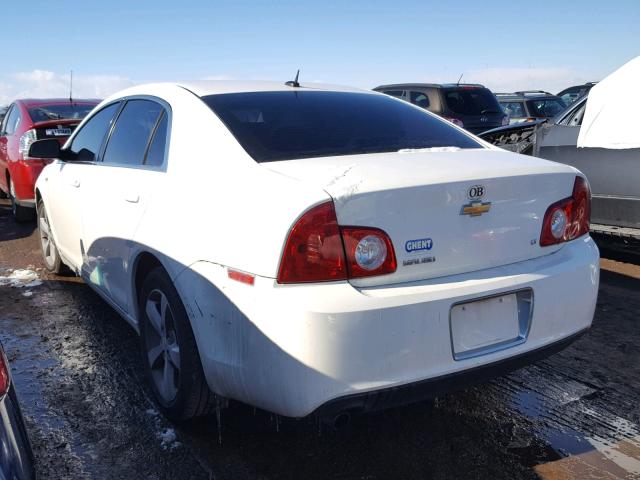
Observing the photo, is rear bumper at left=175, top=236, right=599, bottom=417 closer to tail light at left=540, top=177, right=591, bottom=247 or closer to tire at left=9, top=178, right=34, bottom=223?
tail light at left=540, top=177, right=591, bottom=247

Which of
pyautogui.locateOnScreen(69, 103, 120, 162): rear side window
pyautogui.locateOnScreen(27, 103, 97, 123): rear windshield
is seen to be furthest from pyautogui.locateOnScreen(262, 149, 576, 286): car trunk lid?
pyautogui.locateOnScreen(27, 103, 97, 123): rear windshield

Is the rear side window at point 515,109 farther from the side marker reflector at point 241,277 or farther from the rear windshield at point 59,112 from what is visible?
the side marker reflector at point 241,277

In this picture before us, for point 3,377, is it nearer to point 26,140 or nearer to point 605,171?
point 605,171

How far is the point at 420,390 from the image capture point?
2.32 metres

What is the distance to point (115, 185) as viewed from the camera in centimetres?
347

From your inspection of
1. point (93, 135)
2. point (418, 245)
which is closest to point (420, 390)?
point (418, 245)

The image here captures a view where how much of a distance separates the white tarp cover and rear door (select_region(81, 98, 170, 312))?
3600 mm

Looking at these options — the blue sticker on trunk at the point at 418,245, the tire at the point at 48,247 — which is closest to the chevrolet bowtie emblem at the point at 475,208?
the blue sticker on trunk at the point at 418,245

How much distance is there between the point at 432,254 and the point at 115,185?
6.36 ft

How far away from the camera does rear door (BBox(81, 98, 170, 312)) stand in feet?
10.4

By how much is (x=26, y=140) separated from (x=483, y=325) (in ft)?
21.4

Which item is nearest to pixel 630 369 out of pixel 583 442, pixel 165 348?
pixel 583 442

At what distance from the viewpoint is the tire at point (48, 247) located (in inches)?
208

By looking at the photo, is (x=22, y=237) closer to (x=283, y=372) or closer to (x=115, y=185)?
(x=115, y=185)
